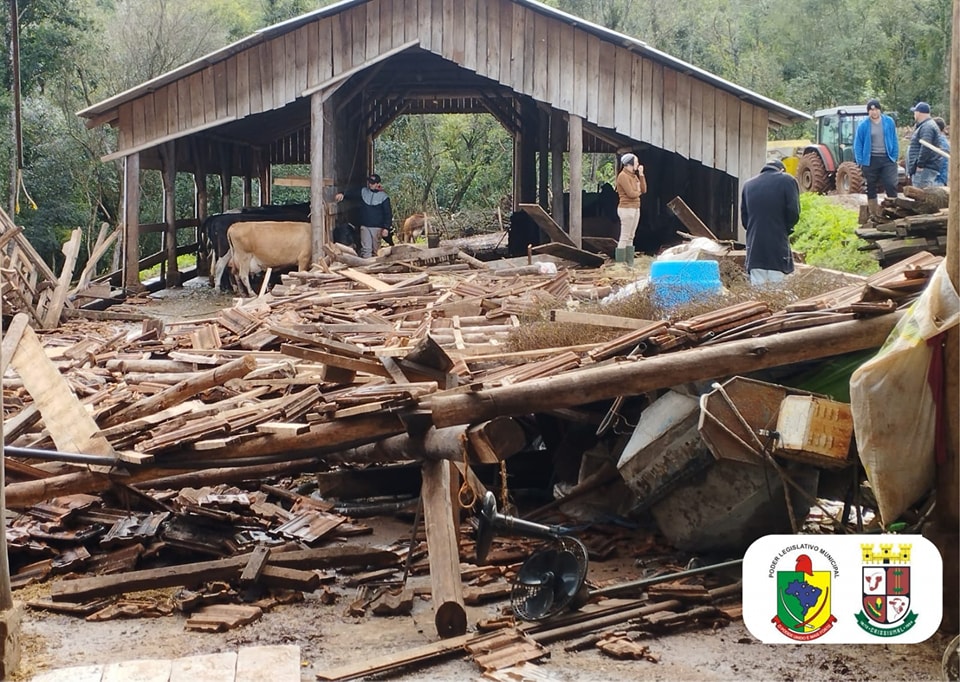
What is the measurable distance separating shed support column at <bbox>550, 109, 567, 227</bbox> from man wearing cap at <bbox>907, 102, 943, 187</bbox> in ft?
23.8

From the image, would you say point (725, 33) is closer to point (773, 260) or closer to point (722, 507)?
point (773, 260)

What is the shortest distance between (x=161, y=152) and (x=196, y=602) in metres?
18.9

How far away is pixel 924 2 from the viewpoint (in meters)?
44.2

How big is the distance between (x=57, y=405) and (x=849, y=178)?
1061 inches

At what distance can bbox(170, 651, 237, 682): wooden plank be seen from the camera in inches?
195

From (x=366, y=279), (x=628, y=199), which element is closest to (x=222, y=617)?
(x=366, y=279)

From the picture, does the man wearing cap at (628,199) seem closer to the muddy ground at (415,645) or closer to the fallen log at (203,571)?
the fallen log at (203,571)

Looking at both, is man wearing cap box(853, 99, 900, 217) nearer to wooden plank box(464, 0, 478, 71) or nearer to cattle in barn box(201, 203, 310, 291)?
wooden plank box(464, 0, 478, 71)

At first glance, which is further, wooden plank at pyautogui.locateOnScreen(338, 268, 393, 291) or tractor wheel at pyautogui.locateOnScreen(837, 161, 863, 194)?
tractor wheel at pyautogui.locateOnScreen(837, 161, 863, 194)

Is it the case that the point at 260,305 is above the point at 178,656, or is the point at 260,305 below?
above

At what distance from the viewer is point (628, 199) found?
18.7 metres

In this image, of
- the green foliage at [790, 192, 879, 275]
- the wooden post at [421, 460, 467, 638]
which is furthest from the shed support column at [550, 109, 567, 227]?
the wooden post at [421, 460, 467, 638]

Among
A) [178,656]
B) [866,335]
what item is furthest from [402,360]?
[866,335]

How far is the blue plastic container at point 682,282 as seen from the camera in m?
9.63
